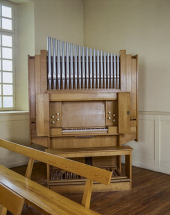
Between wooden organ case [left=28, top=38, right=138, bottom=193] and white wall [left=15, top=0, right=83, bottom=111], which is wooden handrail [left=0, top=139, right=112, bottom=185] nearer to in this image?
wooden organ case [left=28, top=38, right=138, bottom=193]

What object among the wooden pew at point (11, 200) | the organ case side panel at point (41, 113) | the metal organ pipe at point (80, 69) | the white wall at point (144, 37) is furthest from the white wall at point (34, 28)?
the wooden pew at point (11, 200)

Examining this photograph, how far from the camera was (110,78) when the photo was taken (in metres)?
4.24

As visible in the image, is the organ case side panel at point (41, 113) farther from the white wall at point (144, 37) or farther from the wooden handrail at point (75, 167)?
the white wall at point (144, 37)

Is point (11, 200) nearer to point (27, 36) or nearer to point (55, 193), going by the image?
point (55, 193)

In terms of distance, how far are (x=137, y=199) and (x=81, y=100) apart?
5.69 ft

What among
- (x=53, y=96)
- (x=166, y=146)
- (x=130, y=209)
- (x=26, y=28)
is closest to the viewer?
(x=130, y=209)

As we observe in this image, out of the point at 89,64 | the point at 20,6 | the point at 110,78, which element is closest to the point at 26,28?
the point at 20,6

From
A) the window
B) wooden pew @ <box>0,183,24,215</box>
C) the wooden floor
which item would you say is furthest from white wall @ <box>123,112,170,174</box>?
wooden pew @ <box>0,183,24,215</box>

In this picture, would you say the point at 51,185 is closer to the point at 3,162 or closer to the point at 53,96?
the point at 53,96

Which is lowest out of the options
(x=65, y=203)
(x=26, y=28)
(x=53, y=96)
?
(x=65, y=203)

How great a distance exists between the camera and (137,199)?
3.38 m

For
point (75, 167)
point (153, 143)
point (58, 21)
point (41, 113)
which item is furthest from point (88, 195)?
point (58, 21)

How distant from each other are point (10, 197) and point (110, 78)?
2991 mm

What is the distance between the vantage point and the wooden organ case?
13.1 ft
